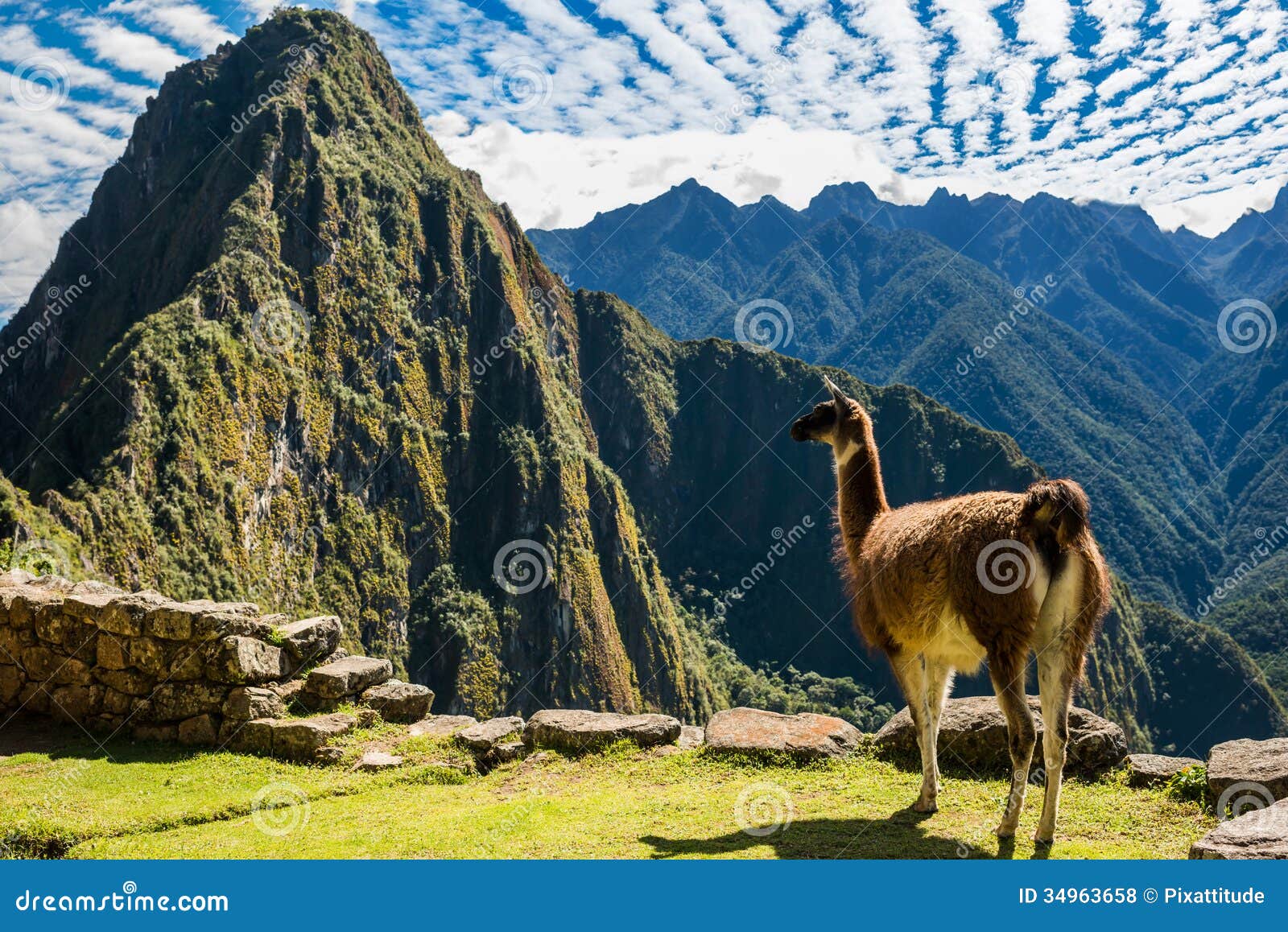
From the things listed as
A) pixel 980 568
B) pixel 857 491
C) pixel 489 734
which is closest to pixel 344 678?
pixel 489 734

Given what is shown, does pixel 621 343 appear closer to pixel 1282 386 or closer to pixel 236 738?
pixel 1282 386

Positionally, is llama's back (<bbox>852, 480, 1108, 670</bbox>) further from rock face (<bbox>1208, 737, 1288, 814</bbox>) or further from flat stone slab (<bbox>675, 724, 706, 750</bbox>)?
flat stone slab (<bbox>675, 724, 706, 750</bbox>)

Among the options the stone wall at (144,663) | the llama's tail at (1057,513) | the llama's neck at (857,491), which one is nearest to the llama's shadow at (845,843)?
the llama's tail at (1057,513)

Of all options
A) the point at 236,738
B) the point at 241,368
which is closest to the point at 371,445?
the point at 241,368

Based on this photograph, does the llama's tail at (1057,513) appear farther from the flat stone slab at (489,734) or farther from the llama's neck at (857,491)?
the flat stone slab at (489,734)

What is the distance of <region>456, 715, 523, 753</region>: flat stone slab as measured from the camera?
974cm

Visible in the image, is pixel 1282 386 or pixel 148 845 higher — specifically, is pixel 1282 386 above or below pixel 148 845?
above

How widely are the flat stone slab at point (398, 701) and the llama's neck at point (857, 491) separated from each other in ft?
17.9

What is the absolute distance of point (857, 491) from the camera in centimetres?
811

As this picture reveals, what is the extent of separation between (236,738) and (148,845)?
9.29ft

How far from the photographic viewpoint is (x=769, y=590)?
5891 inches

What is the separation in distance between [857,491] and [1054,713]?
2621mm

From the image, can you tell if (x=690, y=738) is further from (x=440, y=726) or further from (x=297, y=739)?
(x=297, y=739)

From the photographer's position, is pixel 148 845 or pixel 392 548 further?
pixel 392 548
